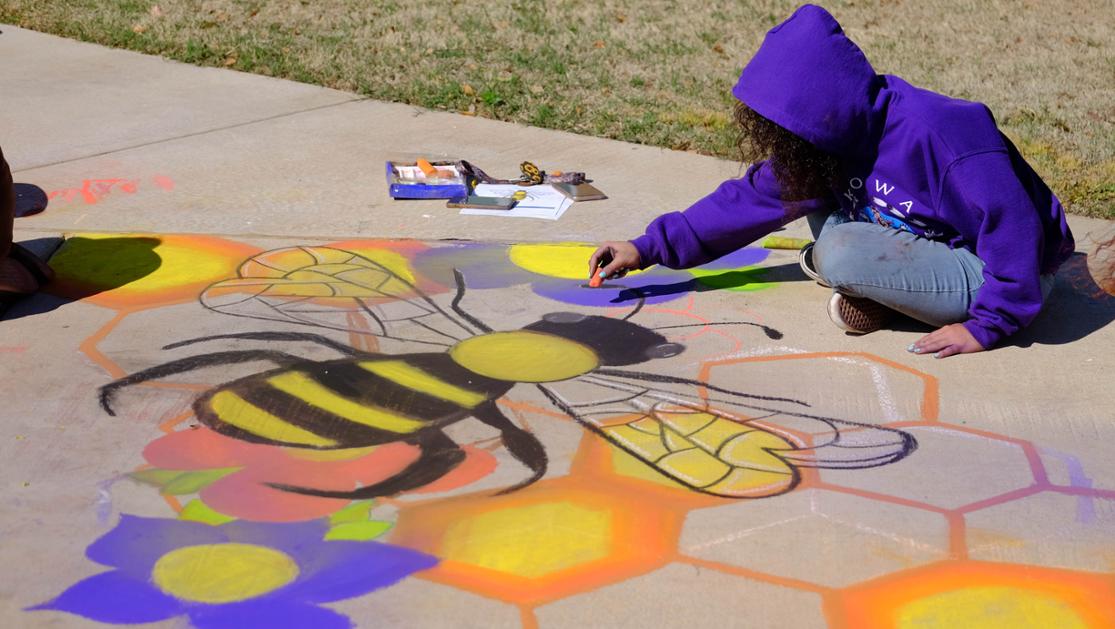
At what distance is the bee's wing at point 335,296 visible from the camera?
3.44m

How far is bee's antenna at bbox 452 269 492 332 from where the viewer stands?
137 inches

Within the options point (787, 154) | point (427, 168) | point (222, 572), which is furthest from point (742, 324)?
point (222, 572)

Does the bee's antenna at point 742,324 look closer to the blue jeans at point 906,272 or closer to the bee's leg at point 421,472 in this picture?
the blue jeans at point 906,272

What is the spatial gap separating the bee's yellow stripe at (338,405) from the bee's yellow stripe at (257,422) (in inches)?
4.2

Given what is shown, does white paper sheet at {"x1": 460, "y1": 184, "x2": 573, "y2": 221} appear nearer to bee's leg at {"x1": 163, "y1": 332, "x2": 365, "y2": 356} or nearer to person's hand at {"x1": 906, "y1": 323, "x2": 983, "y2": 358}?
bee's leg at {"x1": 163, "y1": 332, "x2": 365, "y2": 356}

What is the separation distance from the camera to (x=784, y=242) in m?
4.16

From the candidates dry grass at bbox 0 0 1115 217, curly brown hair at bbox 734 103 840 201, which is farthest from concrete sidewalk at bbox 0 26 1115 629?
dry grass at bbox 0 0 1115 217

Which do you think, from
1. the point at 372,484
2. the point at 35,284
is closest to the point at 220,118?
the point at 35,284

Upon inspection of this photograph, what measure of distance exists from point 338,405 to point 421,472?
0.40m

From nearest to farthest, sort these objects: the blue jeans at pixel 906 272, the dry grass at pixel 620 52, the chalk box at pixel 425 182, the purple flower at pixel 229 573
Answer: the purple flower at pixel 229 573 < the blue jeans at pixel 906 272 < the chalk box at pixel 425 182 < the dry grass at pixel 620 52

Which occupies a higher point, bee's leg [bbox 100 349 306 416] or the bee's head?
the bee's head

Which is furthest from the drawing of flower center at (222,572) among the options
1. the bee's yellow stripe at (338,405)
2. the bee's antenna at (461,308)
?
the bee's antenna at (461,308)

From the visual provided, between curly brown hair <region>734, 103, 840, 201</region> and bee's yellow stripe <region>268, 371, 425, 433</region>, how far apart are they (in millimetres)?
1192

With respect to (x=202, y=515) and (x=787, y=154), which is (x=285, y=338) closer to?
(x=202, y=515)
